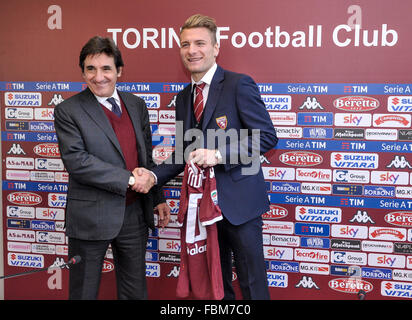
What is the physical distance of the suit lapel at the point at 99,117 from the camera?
200cm

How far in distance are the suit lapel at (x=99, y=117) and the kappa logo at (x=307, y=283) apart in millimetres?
1502

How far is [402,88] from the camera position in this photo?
7.96 feet

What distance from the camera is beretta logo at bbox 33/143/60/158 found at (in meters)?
2.86

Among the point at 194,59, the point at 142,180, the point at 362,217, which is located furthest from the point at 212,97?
the point at 362,217

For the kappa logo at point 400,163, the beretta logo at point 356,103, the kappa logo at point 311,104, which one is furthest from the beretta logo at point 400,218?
the kappa logo at point 311,104

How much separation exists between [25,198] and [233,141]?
1.78 m

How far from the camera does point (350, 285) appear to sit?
262 cm

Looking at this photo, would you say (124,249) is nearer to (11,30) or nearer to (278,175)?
(278,175)

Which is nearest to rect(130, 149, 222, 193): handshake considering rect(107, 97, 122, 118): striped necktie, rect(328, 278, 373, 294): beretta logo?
rect(107, 97, 122, 118): striped necktie

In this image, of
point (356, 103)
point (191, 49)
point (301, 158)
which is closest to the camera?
point (191, 49)

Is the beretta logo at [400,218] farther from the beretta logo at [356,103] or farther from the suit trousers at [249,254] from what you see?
the suit trousers at [249,254]

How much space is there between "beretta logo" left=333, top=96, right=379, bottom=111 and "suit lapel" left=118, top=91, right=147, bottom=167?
1217mm

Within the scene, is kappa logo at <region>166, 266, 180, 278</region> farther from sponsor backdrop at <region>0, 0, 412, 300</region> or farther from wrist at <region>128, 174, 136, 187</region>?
wrist at <region>128, 174, 136, 187</region>

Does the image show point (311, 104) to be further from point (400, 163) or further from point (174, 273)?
point (174, 273)
